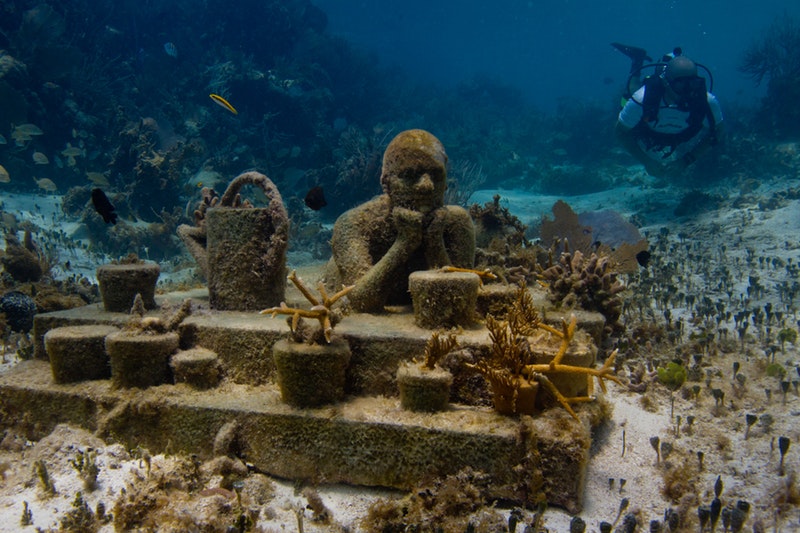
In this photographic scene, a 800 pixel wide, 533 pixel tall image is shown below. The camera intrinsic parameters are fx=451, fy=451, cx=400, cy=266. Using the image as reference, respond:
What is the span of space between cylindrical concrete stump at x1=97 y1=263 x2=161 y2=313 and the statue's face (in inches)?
101

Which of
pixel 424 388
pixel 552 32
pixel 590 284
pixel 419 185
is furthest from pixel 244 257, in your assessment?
pixel 552 32

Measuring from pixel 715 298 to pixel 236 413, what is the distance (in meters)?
7.80

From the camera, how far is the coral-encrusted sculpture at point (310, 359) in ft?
10.9

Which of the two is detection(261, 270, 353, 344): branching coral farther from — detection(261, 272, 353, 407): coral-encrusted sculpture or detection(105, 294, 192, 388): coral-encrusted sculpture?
detection(105, 294, 192, 388): coral-encrusted sculpture

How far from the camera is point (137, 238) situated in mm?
12250

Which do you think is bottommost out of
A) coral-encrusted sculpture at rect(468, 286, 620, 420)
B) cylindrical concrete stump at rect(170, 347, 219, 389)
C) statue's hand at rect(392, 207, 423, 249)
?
cylindrical concrete stump at rect(170, 347, 219, 389)

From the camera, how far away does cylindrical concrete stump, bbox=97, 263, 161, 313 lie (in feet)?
15.0

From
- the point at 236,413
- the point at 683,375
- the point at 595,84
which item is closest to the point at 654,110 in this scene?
the point at 683,375

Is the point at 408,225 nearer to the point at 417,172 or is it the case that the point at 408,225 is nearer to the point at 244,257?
the point at 417,172

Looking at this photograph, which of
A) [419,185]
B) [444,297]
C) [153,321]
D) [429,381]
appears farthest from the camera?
[419,185]


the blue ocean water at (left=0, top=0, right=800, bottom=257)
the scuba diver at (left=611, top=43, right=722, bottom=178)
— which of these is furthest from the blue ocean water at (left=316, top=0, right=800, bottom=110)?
the scuba diver at (left=611, top=43, right=722, bottom=178)

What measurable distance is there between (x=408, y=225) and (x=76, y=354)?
10.3 ft

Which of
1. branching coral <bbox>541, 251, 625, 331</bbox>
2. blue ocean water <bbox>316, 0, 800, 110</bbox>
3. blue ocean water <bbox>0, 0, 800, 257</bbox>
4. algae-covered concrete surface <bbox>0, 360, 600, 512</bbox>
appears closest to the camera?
algae-covered concrete surface <bbox>0, 360, 600, 512</bbox>

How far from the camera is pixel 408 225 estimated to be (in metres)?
4.14
